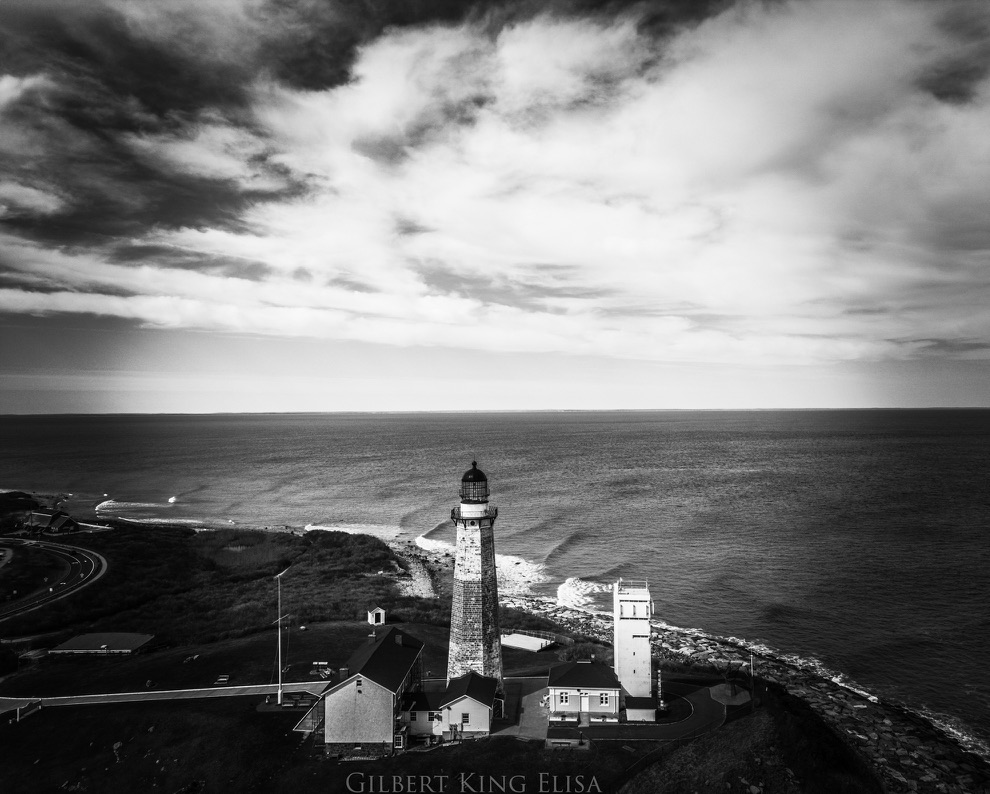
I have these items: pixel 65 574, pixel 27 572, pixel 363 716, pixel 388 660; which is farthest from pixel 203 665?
pixel 27 572

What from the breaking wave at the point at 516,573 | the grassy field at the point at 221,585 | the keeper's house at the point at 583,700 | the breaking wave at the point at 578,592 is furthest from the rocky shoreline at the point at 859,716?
the grassy field at the point at 221,585

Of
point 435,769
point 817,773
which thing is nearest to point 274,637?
point 435,769

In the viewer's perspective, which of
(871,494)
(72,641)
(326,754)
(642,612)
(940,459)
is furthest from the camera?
(940,459)

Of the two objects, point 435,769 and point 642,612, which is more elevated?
point 642,612

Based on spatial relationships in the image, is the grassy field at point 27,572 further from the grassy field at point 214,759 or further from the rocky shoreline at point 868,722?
the rocky shoreline at point 868,722

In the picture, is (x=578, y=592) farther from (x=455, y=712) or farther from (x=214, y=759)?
(x=214, y=759)

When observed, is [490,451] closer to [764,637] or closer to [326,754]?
[764,637]
